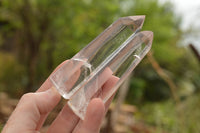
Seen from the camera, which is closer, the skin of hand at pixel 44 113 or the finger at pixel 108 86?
the skin of hand at pixel 44 113

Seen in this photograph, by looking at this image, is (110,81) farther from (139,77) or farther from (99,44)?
(139,77)

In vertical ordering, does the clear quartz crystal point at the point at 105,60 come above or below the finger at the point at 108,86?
above

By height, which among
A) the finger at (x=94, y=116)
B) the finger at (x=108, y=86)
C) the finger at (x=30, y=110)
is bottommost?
the finger at (x=108, y=86)

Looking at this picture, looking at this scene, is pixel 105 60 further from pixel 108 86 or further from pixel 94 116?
pixel 94 116

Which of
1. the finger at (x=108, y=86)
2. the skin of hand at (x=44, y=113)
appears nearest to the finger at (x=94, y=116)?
the skin of hand at (x=44, y=113)

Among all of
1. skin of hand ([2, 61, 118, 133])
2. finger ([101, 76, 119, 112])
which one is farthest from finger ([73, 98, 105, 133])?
finger ([101, 76, 119, 112])

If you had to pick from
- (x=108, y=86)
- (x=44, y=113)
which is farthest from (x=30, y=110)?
(x=108, y=86)

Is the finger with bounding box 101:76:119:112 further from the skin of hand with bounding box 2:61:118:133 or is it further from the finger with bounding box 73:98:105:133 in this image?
the finger with bounding box 73:98:105:133

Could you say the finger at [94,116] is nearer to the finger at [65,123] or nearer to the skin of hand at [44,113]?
the skin of hand at [44,113]

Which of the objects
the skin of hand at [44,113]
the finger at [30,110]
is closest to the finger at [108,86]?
the skin of hand at [44,113]
